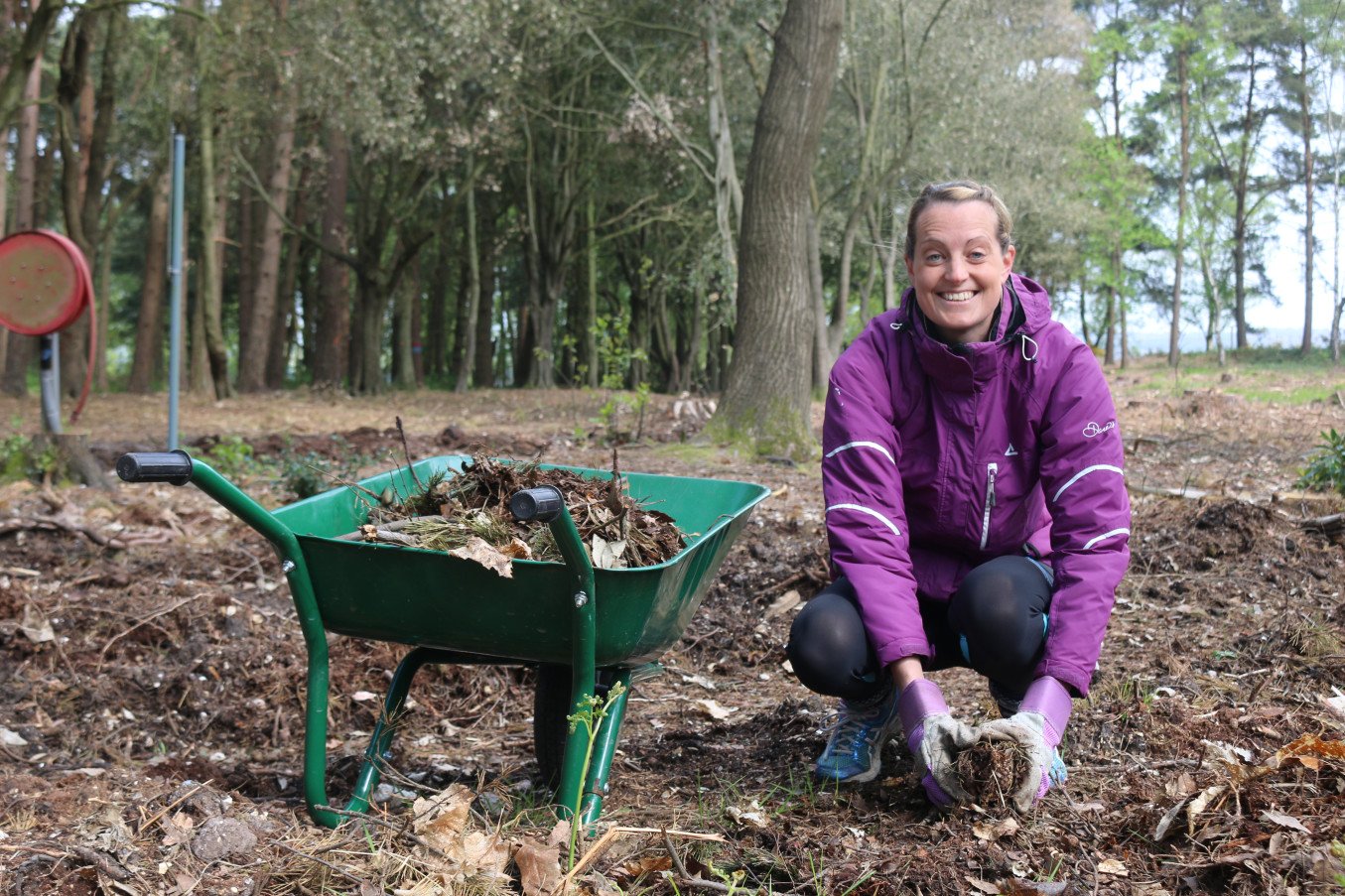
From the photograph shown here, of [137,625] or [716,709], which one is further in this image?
[137,625]

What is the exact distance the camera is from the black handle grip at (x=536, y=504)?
1.96m

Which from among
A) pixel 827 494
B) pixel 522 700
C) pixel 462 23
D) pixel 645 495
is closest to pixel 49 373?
pixel 522 700

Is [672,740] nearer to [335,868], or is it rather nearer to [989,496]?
[989,496]

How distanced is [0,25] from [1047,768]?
596 inches

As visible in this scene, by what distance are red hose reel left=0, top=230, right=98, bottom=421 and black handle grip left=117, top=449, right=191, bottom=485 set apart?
14.6 feet

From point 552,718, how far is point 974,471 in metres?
1.25

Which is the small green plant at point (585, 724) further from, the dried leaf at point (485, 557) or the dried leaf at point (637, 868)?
the dried leaf at point (485, 557)

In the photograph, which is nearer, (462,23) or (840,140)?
(462,23)

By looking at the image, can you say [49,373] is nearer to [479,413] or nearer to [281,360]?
[479,413]

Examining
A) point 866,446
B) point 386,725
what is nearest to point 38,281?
point 386,725

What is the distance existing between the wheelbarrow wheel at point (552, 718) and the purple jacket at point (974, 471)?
0.83 m

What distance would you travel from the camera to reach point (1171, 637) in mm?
4062

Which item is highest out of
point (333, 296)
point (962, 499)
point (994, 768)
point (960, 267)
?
point (333, 296)

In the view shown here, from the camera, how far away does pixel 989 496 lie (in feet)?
8.93
